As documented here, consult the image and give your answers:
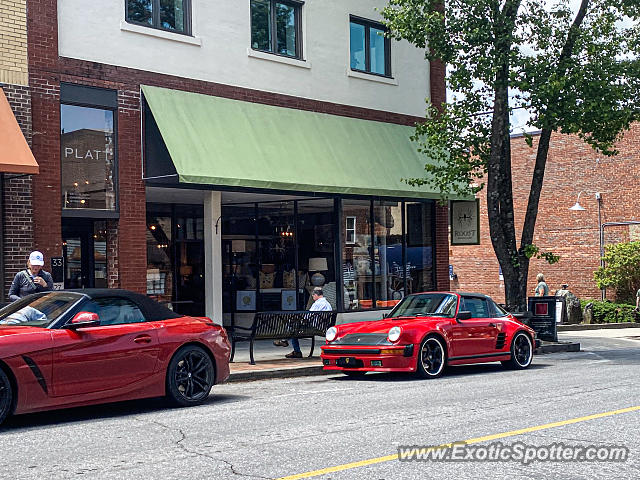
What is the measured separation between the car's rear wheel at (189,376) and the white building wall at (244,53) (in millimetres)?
7883

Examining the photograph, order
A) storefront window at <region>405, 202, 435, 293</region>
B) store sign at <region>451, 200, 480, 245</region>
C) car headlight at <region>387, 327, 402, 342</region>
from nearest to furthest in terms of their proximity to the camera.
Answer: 1. car headlight at <region>387, 327, 402, 342</region>
2. storefront window at <region>405, 202, 435, 293</region>
3. store sign at <region>451, 200, 480, 245</region>

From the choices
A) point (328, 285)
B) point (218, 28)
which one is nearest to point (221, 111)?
point (218, 28)

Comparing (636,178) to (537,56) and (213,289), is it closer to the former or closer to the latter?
(537,56)

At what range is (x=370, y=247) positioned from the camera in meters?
21.5

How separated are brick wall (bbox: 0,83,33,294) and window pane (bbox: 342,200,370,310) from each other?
795 centimetres

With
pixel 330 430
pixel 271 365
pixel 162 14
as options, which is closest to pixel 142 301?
pixel 330 430

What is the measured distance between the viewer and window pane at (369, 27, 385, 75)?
2234cm

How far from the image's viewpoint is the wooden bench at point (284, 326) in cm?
1508

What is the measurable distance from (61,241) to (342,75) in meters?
8.52

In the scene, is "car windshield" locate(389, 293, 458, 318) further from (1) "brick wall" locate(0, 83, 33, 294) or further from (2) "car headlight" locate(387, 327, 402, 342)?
(1) "brick wall" locate(0, 83, 33, 294)

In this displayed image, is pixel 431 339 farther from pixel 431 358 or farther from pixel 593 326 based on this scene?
pixel 593 326

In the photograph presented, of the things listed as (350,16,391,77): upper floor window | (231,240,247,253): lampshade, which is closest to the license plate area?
(231,240,247,253): lampshade

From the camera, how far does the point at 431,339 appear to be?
13.6m

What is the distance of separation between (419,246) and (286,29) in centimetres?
677
